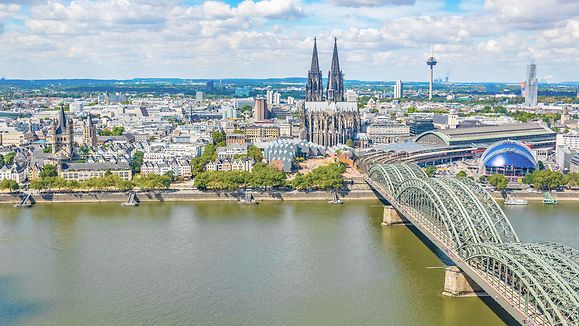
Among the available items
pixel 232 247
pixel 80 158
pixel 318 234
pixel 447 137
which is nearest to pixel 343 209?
pixel 318 234

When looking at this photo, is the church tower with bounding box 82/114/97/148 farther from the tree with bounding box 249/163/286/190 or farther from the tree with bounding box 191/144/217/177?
the tree with bounding box 249/163/286/190

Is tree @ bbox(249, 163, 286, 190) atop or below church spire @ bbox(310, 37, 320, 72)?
below

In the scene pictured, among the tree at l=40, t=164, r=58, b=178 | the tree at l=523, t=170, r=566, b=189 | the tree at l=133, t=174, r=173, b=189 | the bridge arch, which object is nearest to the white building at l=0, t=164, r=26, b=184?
the tree at l=40, t=164, r=58, b=178

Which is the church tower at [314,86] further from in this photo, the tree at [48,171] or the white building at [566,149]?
the tree at [48,171]

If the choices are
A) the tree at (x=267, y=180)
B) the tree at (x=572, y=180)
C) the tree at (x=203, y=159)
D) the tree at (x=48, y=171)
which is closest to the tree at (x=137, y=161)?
the tree at (x=203, y=159)

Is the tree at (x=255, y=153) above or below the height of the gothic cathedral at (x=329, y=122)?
below

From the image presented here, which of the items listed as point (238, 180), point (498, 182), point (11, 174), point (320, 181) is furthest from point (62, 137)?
point (498, 182)
